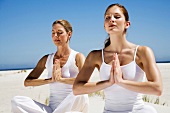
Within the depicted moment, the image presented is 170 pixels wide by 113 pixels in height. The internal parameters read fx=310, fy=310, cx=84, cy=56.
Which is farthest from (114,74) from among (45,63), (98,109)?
(98,109)

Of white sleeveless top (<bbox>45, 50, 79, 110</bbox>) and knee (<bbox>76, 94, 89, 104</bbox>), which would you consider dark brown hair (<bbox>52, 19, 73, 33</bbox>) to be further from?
knee (<bbox>76, 94, 89, 104</bbox>)

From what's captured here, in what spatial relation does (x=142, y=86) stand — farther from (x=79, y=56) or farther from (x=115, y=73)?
(x=79, y=56)

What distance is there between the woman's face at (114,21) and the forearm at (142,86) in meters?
0.62

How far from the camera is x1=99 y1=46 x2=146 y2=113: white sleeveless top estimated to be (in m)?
3.40

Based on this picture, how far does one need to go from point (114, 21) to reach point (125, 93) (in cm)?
81

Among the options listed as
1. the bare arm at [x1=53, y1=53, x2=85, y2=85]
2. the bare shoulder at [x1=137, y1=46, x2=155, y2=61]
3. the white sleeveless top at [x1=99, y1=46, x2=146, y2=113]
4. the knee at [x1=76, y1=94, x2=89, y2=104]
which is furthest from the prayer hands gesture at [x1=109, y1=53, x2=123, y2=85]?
the bare arm at [x1=53, y1=53, x2=85, y2=85]

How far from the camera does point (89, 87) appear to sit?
11.7 ft

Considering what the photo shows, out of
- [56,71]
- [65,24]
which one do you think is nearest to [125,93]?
[56,71]

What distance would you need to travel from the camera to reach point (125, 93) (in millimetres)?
3426

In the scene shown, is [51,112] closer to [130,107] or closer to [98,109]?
[130,107]

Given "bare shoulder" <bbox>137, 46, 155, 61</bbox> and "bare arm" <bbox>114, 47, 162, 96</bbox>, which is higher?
"bare shoulder" <bbox>137, 46, 155, 61</bbox>

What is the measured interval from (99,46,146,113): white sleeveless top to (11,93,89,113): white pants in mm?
964

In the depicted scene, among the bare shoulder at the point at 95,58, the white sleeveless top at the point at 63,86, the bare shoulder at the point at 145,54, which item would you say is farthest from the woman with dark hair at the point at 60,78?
the bare shoulder at the point at 145,54

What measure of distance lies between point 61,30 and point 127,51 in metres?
1.57
